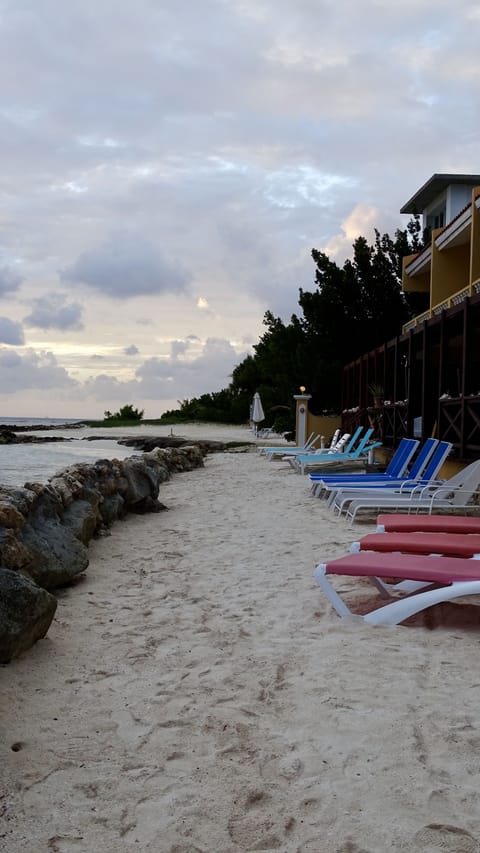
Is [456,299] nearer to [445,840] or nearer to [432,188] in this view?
[445,840]

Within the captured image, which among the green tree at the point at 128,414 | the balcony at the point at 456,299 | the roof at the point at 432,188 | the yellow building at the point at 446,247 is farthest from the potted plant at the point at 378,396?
the green tree at the point at 128,414

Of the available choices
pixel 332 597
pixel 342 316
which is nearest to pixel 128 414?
pixel 342 316

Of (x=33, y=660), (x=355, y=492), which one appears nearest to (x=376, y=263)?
(x=355, y=492)

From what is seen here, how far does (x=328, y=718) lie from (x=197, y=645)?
1116 mm

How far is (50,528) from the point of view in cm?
527

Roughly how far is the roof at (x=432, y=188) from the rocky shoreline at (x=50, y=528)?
18.0m

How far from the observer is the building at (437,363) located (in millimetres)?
9555

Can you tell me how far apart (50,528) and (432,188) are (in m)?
22.2

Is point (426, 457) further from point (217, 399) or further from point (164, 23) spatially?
point (217, 399)

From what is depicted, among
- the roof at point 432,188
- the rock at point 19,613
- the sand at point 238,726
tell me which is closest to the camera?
the sand at point 238,726

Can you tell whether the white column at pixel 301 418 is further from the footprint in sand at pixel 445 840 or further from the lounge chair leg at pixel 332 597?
the footprint in sand at pixel 445 840

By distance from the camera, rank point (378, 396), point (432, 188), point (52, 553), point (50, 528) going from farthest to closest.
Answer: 1. point (432, 188)
2. point (378, 396)
3. point (50, 528)
4. point (52, 553)

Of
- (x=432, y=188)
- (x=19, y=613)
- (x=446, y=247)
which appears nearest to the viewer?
(x=19, y=613)

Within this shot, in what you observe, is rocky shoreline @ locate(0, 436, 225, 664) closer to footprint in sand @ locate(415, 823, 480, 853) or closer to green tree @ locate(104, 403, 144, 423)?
footprint in sand @ locate(415, 823, 480, 853)
